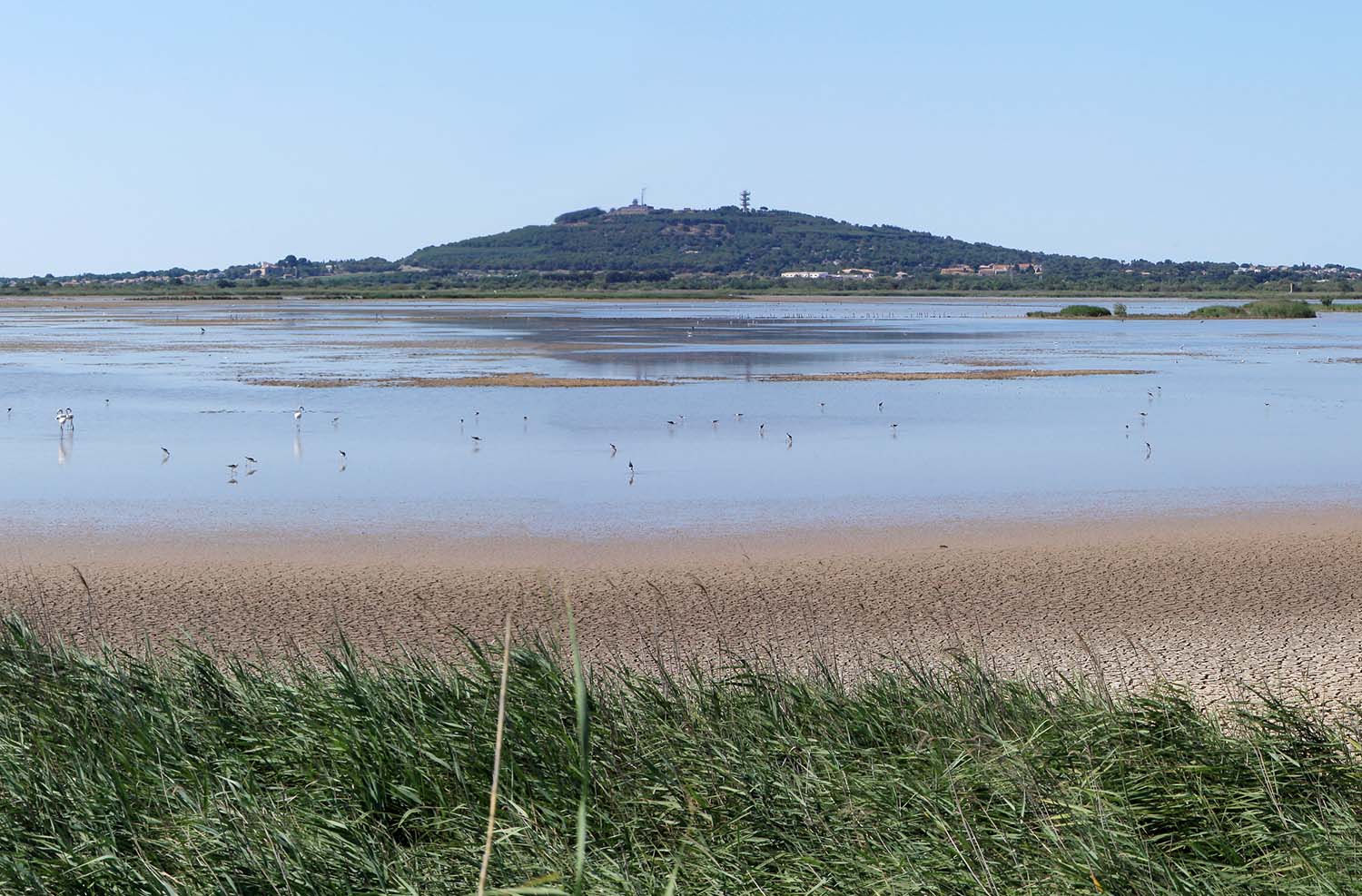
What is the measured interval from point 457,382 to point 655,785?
30431mm

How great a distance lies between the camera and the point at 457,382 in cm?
3616

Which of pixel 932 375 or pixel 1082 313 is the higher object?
pixel 1082 313

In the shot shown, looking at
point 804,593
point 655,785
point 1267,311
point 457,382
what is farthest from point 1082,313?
point 655,785

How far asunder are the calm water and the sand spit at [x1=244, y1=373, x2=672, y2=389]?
3.64ft

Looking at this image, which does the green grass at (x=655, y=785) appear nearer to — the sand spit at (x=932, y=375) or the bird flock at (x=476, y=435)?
the bird flock at (x=476, y=435)

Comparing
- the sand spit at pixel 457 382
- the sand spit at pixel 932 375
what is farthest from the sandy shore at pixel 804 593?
the sand spit at pixel 932 375

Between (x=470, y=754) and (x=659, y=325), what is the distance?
6650 centimetres

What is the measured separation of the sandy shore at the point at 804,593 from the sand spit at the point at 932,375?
21754 mm

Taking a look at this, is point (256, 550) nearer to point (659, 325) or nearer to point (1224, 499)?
point (1224, 499)

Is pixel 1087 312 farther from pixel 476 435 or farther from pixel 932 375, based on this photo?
pixel 476 435

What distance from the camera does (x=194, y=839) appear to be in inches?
228

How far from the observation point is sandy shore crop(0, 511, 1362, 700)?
10.8 meters


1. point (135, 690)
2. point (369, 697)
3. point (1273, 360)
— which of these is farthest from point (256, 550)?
point (1273, 360)

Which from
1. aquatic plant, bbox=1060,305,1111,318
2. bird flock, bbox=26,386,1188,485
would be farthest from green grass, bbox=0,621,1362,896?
aquatic plant, bbox=1060,305,1111,318
